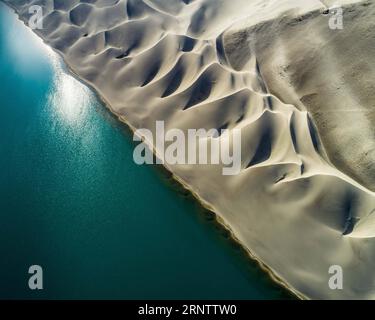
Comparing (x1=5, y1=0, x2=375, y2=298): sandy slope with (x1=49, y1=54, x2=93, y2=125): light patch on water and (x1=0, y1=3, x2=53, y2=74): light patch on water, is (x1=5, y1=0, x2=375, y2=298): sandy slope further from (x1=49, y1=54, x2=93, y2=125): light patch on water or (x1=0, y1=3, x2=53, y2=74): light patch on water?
(x1=0, y1=3, x2=53, y2=74): light patch on water

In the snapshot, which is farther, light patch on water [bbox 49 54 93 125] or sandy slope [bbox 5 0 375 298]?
light patch on water [bbox 49 54 93 125]

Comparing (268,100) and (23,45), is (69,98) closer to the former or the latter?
(23,45)

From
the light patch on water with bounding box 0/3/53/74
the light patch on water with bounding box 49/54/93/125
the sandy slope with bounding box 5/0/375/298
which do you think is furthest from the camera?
the light patch on water with bounding box 0/3/53/74

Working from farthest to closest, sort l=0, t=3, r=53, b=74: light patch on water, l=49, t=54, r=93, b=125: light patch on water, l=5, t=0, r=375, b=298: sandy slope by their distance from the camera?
l=0, t=3, r=53, b=74: light patch on water → l=49, t=54, r=93, b=125: light patch on water → l=5, t=0, r=375, b=298: sandy slope

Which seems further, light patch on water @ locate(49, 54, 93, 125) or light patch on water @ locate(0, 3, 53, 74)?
light patch on water @ locate(0, 3, 53, 74)

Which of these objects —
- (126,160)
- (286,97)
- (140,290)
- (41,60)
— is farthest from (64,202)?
(41,60)

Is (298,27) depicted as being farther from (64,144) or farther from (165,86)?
(64,144)

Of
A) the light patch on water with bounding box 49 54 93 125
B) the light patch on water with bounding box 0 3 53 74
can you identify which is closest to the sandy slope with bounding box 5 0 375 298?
the light patch on water with bounding box 49 54 93 125

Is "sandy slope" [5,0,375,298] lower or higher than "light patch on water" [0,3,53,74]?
lower

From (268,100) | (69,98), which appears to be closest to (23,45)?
(69,98)
